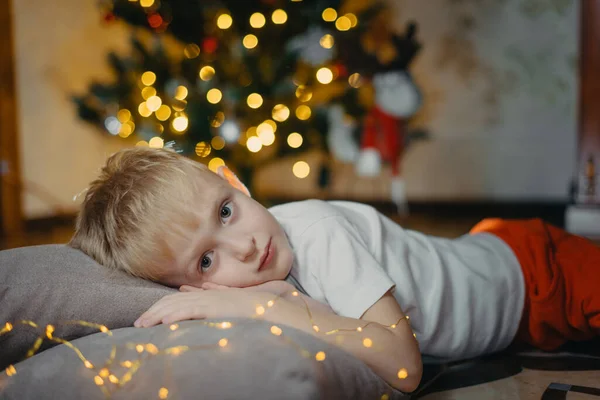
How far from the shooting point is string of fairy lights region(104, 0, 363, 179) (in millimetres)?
2652

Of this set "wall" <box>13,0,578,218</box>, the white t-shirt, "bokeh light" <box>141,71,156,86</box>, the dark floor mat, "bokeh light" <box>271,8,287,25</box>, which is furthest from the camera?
"wall" <box>13,0,578,218</box>

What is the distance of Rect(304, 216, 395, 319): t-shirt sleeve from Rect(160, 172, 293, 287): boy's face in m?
0.06

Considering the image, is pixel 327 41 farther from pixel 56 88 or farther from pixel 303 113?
pixel 56 88

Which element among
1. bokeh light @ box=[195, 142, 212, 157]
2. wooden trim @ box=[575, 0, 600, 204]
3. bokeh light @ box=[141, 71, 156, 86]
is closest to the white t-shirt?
bokeh light @ box=[195, 142, 212, 157]

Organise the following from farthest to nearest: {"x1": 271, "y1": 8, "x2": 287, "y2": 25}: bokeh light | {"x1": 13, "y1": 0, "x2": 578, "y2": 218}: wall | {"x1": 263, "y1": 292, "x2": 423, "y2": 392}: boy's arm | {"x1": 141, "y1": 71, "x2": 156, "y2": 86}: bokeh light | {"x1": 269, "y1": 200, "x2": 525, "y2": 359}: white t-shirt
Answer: {"x1": 13, "y1": 0, "x2": 578, "y2": 218}: wall, {"x1": 141, "y1": 71, "x2": 156, "y2": 86}: bokeh light, {"x1": 271, "y1": 8, "x2": 287, "y2": 25}: bokeh light, {"x1": 269, "y1": 200, "x2": 525, "y2": 359}: white t-shirt, {"x1": 263, "y1": 292, "x2": 423, "y2": 392}: boy's arm

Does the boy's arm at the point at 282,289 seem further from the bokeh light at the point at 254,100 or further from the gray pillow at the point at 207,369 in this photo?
the bokeh light at the point at 254,100

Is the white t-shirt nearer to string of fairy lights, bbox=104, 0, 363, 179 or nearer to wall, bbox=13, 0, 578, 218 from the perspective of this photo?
string of fairy lights, bbox=104, 0, 363, 179

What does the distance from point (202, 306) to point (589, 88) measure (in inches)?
104

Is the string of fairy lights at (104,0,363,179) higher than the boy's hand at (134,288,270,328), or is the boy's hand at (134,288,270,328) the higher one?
the string of fairy lights at (104,0,363,179)

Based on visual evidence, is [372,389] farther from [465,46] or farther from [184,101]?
[465,46]

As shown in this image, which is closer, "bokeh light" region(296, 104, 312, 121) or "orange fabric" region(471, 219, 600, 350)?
"orange fabric" region(471, 219, 600, 350)

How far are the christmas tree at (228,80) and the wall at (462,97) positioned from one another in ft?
3.54

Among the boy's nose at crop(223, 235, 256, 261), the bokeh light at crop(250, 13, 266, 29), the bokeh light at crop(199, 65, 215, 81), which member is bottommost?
the boy's nose at crop(223, 235, 256, 261)

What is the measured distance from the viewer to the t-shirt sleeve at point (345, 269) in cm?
98
